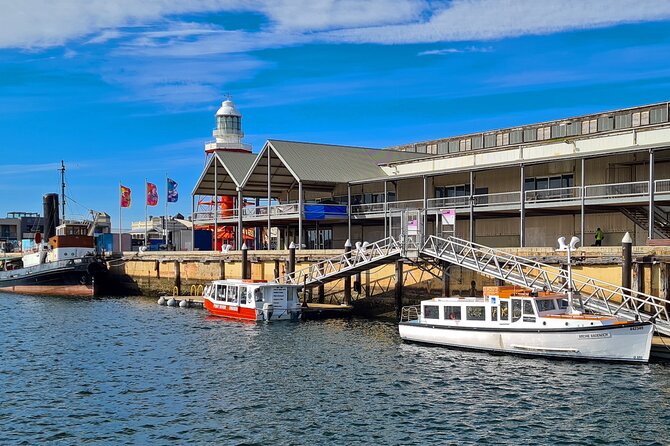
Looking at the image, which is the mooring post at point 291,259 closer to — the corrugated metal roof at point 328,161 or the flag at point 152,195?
the corrugated metal roof at point 328,161

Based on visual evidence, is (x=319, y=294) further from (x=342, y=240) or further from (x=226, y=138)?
(x=226, y=138)

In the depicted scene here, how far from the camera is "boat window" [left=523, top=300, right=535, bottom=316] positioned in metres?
28.7

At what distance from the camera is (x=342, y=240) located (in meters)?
64.2

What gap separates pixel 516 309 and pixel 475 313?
2204 mm

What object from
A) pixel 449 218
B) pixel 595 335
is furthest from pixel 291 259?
pixel 595 335

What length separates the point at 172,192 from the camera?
74000 millimetres

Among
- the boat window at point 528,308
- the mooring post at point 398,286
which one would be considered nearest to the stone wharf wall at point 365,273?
the mooring post at point 398,286

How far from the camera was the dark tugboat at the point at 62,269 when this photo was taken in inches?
2616

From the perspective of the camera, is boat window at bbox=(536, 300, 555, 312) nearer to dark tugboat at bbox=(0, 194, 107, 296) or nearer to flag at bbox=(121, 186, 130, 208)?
dark tugboat at bbox=(0, 194, 107, 296)

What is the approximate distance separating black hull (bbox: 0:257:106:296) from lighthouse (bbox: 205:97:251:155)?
27.3 metres

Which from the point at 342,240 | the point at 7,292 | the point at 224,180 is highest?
the point at 224,180

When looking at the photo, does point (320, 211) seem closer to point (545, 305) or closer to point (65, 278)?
point (65, 278)

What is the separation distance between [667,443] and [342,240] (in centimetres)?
4695

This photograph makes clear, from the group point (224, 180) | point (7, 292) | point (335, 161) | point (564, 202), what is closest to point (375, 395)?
point (564, 202)
